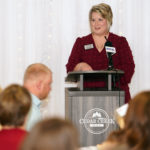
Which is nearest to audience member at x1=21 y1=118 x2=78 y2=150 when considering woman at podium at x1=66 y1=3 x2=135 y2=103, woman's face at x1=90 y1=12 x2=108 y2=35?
woman at podium at x1=66 y1=3 x2=135 y2=103

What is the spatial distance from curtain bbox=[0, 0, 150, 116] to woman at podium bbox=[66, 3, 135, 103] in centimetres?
104

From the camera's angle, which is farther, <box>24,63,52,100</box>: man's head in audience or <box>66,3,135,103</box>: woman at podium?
<box>66,3,135,103</box>: woman at podium

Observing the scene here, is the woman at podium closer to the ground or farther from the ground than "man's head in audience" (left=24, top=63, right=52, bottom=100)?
farther from the ground

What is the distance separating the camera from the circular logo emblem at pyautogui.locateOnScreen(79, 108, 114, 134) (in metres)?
2.90

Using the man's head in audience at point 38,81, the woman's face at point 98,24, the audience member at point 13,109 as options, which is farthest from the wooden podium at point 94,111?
the audience member at point 13,109

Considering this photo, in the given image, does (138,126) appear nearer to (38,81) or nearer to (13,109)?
(13,109)

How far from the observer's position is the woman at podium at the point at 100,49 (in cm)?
359

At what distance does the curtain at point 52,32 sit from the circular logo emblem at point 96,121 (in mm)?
1834

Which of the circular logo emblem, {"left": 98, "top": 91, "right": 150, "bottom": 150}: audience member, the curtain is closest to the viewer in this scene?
{"left": 98, "top": 91, "right": 150, "bottom": 150}: audience member

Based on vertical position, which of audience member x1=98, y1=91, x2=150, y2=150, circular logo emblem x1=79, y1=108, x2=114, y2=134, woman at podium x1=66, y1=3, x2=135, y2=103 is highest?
woman at podium x1=66, y1=3, x2=135, y2=103

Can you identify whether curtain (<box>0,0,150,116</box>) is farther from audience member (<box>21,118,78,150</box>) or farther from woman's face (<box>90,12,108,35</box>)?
audience member (<box>21,118,78,150</box>)

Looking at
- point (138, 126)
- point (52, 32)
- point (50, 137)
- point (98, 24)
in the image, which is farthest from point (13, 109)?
point (52, 32)

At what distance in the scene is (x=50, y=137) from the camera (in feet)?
3.71

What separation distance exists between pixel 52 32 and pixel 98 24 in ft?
4.09
